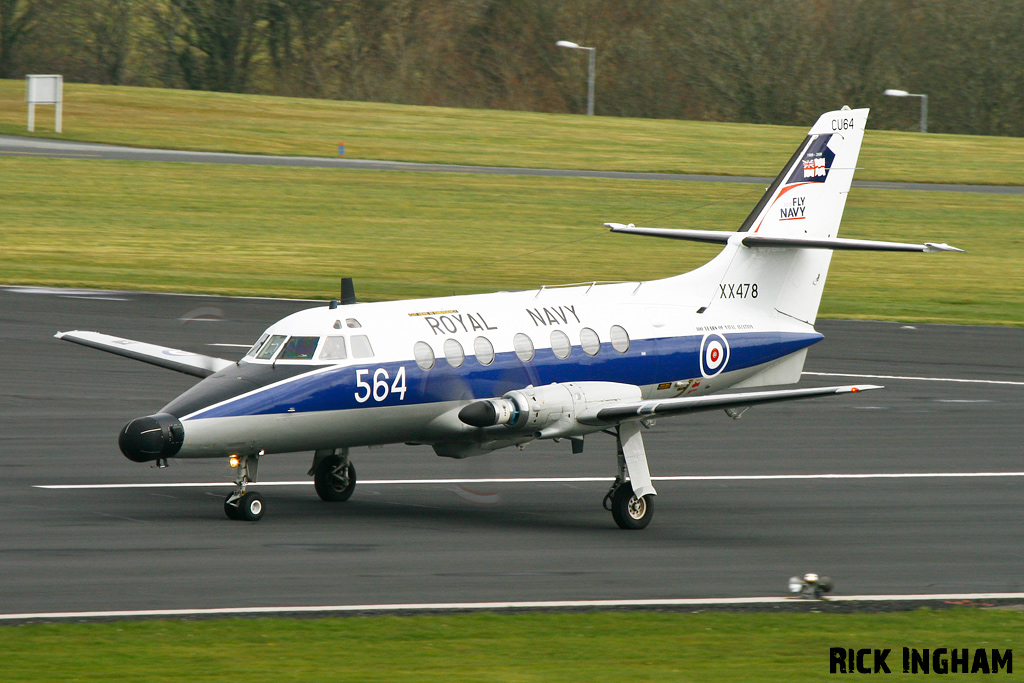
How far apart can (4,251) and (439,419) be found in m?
29.8

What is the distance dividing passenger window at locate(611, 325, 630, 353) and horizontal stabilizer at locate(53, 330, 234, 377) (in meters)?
5.74

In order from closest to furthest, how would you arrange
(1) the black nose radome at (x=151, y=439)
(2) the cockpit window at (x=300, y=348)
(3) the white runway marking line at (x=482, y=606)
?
(3) the white runway marking line at (x=482, y=606)
(1) the black nose radome at (x=151, y=439)
(2) the cockpit window at (x=300, y=348)

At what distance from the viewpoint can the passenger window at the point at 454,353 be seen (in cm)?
→ 1873

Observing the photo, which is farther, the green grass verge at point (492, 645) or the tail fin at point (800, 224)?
the tail fin at point (800, 224)

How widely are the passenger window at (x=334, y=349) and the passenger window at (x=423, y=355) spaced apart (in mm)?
1012

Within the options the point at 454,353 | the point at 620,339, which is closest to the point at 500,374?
the point at 454,353

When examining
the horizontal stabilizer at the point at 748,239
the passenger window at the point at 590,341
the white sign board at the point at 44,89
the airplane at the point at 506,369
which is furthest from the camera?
the white sign board at the point at 44,89

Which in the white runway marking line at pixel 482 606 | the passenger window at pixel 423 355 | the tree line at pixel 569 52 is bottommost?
the white runway marking line at pixel 482 606

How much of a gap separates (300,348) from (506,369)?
3.00 meters

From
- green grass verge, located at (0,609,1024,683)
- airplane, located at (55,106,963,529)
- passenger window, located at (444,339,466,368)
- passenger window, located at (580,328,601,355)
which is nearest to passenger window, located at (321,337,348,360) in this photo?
airplane, located at (55,106,963,529)

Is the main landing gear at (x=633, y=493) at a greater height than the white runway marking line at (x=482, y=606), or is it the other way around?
the main landing gear at (x=633, y=493)

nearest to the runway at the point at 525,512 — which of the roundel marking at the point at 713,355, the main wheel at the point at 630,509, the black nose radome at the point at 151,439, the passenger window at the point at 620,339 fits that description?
the main wheel at the point at 630,509

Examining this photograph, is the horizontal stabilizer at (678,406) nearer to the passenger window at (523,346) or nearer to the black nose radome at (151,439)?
the passenger window at (523,346)

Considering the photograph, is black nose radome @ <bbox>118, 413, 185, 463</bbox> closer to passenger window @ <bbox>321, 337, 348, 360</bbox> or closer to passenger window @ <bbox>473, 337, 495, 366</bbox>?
passenger window @ <bbox>321, 337, 348, 360</bbox>
